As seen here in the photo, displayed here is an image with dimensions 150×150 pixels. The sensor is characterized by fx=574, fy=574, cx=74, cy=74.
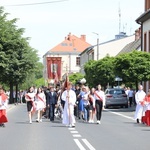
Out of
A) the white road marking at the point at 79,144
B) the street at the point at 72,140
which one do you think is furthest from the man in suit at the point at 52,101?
the white road marking at the point at 79,144

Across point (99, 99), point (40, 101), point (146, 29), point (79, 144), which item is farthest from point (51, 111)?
point (146, 29)

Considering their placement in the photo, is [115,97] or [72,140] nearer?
[72,140]

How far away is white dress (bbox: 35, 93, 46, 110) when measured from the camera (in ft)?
84.5

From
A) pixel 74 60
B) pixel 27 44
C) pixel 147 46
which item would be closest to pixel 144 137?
pixel 147 46

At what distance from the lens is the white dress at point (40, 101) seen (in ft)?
84.5

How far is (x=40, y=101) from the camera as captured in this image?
25.9 meters

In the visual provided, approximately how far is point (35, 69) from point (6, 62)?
7845mm

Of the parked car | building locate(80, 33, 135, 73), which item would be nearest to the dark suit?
the parked car

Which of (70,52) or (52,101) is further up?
(70,52)

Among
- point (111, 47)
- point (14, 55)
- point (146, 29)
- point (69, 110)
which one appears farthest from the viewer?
point (111, 47)

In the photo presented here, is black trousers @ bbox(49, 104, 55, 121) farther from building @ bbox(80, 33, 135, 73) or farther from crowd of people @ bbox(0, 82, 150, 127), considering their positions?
building @ bbox(80, 33, 135, 73)

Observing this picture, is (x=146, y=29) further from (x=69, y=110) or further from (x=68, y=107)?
(x=69, y=110)

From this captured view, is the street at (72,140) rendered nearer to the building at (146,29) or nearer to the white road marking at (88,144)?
the white road marking at (88,144)

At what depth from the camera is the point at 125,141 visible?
1622 centimetres
